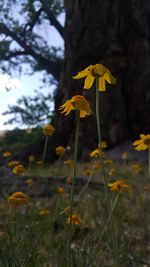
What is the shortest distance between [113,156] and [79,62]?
1963 mm

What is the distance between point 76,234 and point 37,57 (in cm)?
1535

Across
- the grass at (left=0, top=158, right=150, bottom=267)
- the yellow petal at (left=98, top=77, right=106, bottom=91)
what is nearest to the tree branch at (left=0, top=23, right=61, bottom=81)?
the grass at (left=0, top=158, right=150, bottom=267)

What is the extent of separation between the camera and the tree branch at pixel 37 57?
58.5ft

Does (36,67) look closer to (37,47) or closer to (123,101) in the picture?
(37,47)

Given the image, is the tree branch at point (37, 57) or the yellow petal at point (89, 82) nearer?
the yellow petal at point (89, 82)

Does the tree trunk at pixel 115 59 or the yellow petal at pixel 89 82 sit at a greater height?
the tree trunk at pixel 115 59

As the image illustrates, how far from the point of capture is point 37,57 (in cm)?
1859

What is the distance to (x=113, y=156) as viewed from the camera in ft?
32.0

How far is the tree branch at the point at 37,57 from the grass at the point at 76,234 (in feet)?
42.0

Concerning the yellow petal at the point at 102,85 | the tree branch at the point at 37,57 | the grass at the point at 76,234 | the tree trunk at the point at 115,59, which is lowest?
the grass at the point at 76,234

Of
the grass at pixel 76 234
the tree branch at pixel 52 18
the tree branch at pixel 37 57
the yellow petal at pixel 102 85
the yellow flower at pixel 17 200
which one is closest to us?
the yellow petal at pixel 102 85

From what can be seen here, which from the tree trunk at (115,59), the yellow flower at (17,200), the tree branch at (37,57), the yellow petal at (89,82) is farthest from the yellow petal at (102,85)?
the tree branch at (37,57)

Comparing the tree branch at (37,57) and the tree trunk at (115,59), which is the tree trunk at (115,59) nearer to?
the tree trunk at (115,59)

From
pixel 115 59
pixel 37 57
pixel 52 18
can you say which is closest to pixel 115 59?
pixel 115 59
